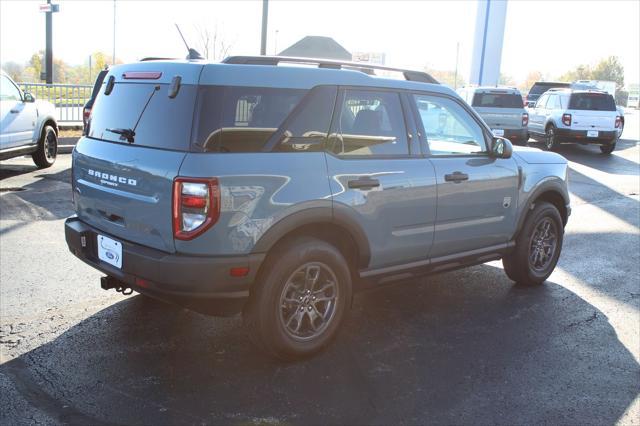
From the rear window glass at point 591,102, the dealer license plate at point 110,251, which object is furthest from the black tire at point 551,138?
the dealer license plate at point 110,251

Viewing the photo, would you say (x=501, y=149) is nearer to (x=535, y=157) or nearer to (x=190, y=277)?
(x=535, y=157)

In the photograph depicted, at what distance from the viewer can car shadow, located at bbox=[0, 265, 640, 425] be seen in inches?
133

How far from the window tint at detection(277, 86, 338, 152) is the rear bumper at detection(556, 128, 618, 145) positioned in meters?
15.0

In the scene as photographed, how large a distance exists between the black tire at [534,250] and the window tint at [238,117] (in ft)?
9.26

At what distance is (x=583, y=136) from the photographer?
1738 cm

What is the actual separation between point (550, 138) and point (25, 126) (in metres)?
13.9

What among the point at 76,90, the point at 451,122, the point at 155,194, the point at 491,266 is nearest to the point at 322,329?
the point at 155,194

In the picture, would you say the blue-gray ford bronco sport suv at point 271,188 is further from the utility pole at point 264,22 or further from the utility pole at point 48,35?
the utility pole at point 48,35

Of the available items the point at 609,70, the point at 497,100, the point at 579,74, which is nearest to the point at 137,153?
the point at 497,100

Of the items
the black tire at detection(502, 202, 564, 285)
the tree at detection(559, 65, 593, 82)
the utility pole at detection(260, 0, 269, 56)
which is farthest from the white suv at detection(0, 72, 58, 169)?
the tree at detection(559, 65, 593, 82)

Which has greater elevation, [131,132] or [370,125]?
[370,125]

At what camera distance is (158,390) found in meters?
3.55

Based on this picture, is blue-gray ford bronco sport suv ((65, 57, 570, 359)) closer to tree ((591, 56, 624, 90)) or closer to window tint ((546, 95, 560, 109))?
window tint ((546, 95, 560, 109))

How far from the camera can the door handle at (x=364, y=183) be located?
13.2ft
